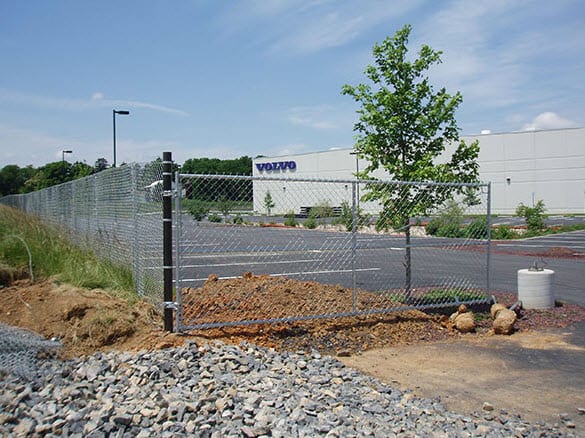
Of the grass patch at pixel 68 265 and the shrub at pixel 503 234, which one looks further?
the shrub at pixel 503 234

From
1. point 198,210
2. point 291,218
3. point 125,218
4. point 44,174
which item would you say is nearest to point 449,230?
point 291,218

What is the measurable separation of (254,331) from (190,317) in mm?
947

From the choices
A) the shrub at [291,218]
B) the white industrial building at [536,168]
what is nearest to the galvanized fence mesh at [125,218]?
the shrub at [291,218]

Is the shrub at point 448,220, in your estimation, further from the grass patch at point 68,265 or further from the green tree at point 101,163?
the green tree at point 101,163

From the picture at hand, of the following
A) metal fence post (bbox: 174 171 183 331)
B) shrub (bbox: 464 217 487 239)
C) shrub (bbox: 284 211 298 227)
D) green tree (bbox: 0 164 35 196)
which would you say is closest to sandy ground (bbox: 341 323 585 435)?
metal fence post (bbox: 174 171 183 331)

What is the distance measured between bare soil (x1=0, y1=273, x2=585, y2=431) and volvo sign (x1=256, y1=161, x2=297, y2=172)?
48.3 metres

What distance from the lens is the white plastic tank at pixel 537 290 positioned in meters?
9.69

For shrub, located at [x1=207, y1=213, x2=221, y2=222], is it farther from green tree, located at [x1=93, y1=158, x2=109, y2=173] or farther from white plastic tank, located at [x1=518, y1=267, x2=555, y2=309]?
green tree, located at [x1=93, y1=158, x2=109, y2=173]

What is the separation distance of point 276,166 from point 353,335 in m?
51.1

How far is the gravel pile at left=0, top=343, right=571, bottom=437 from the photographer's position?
4309 mm

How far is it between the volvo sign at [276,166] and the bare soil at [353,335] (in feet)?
158

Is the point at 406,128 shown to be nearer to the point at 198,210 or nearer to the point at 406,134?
the point at 406,134

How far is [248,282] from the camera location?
945cm

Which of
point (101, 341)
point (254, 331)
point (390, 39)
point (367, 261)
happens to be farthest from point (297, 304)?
point (367, 261)
